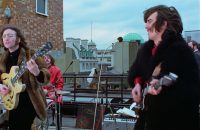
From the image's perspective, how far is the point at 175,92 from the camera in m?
2.57

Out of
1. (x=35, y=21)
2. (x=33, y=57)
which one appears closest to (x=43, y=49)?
(x=33, y=57)

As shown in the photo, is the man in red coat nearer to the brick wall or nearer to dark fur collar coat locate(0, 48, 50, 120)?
dark fur collar coat locate(0, 48, 50, 120)

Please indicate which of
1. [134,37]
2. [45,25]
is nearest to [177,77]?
[45,25]

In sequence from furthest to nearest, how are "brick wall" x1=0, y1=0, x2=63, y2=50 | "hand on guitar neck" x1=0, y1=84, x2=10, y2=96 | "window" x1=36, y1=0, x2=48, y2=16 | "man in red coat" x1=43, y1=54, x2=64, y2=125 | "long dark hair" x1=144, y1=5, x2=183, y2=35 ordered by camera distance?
"window" x1=36, y1=0, x2=48, y2=16 < "brick wall" x1=0, y1=0, x2=63, y2=50 < "man in red coat" x1=43, y1=54, x2=64, y2=125 < "hand on guitar neck" x1=0, y1=84, x2=10, y2=96 < "long dark hair" x1=144, y1=5, x2=183, y2=35

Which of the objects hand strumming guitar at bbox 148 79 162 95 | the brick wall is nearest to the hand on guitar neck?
hand strumming guitar at bbox 148 79 162 95

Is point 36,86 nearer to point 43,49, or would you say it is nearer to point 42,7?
point 43,49

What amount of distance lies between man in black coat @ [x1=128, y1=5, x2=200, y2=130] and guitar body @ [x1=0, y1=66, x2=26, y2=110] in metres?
1.31

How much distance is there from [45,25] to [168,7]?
37.7ft

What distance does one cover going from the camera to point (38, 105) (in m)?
3.72

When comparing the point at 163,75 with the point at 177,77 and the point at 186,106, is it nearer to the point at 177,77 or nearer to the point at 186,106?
the point at 177,77

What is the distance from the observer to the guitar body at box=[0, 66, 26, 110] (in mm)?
3658

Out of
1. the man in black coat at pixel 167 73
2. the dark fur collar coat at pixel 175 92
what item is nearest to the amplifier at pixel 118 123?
the man in black coat at pixel 167 73

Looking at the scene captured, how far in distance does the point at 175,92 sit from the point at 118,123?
11.5 feet

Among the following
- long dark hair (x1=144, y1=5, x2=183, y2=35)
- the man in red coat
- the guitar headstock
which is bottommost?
the man in red coat
